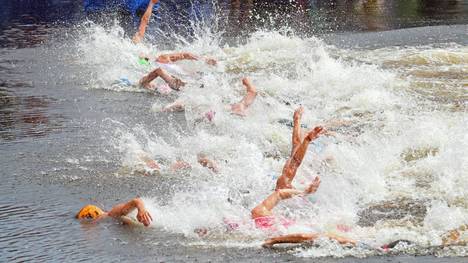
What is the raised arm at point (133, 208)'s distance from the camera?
7.72 metres

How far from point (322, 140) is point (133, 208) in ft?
10.5

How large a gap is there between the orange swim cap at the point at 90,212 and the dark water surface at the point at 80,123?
14 cm

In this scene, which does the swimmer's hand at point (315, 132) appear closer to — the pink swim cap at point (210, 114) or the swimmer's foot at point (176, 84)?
the pink swim cap at point (210, 114)

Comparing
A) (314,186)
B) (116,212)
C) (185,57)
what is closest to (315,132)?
(314,186)

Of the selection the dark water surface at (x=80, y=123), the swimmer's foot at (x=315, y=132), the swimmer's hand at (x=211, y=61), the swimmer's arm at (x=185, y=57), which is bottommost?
the dark water surface at (x=80, y=123)

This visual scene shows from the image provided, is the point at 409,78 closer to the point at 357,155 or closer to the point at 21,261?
the point at 357,155

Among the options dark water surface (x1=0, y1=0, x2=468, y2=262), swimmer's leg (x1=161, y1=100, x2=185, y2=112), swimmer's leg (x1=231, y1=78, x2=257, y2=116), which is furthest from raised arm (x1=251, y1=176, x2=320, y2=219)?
swimmer's leg (x1=161, y1=100, x2=185, y2=112)

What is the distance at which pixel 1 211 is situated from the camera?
8.48 meters

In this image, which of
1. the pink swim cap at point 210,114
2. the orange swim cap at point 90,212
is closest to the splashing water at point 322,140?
the pink swim cap at point 210,114

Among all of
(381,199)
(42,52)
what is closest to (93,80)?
(42,52)

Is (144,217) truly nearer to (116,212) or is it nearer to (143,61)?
(116,212)

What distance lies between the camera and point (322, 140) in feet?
33.4

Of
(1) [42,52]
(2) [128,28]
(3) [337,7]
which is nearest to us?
(1) [42,52]

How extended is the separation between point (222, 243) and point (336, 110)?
5606 millimetres
